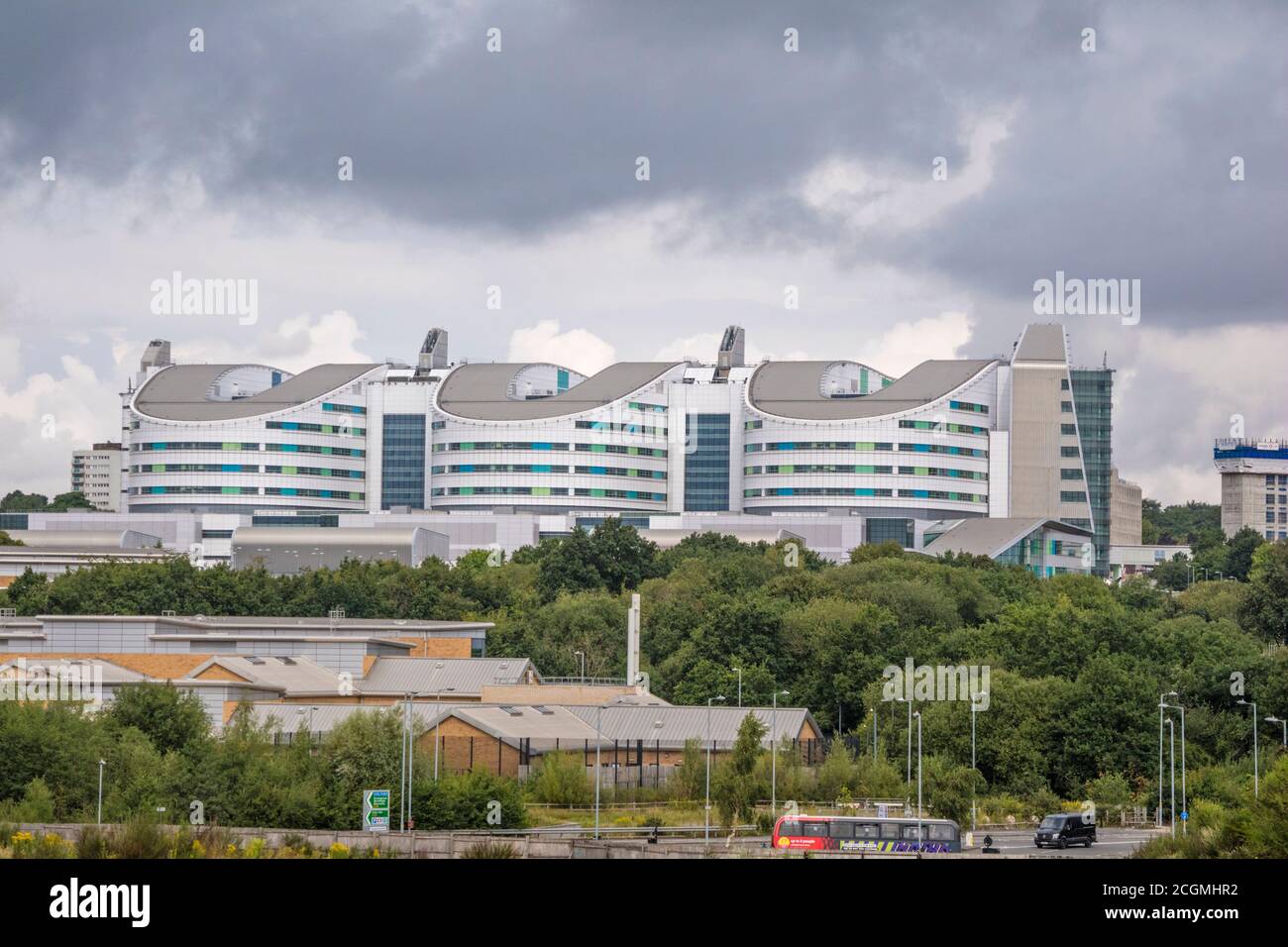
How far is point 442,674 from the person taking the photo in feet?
357

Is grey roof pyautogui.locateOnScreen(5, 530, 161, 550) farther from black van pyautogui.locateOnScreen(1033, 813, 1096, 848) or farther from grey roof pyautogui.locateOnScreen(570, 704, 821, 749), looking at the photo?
black van pyautogui.locateOnScreen(1033, 813, 1096, 848)

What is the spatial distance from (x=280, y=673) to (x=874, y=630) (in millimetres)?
32294

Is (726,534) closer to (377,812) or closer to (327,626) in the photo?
(327,626)

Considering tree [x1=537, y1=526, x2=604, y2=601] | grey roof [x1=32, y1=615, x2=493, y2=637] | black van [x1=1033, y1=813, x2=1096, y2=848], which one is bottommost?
black van [x1=1033, y1=813, x2=1096, y2=848]

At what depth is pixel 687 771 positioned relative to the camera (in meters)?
84.2

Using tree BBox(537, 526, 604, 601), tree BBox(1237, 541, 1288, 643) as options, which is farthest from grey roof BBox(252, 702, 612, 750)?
tree BBox(1237, 541, 1288, 643)

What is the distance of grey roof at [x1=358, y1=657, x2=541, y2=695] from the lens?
10556cm

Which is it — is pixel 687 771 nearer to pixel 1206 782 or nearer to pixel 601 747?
pixel 601 747

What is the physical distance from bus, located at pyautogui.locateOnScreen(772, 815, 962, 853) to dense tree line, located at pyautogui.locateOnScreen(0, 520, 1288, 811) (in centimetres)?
1422

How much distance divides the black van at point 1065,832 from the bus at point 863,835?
13.5 ft

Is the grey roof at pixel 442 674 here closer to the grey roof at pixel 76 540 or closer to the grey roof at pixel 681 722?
the grey roof at pixel 681 722

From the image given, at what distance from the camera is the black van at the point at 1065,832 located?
66.7 meters
